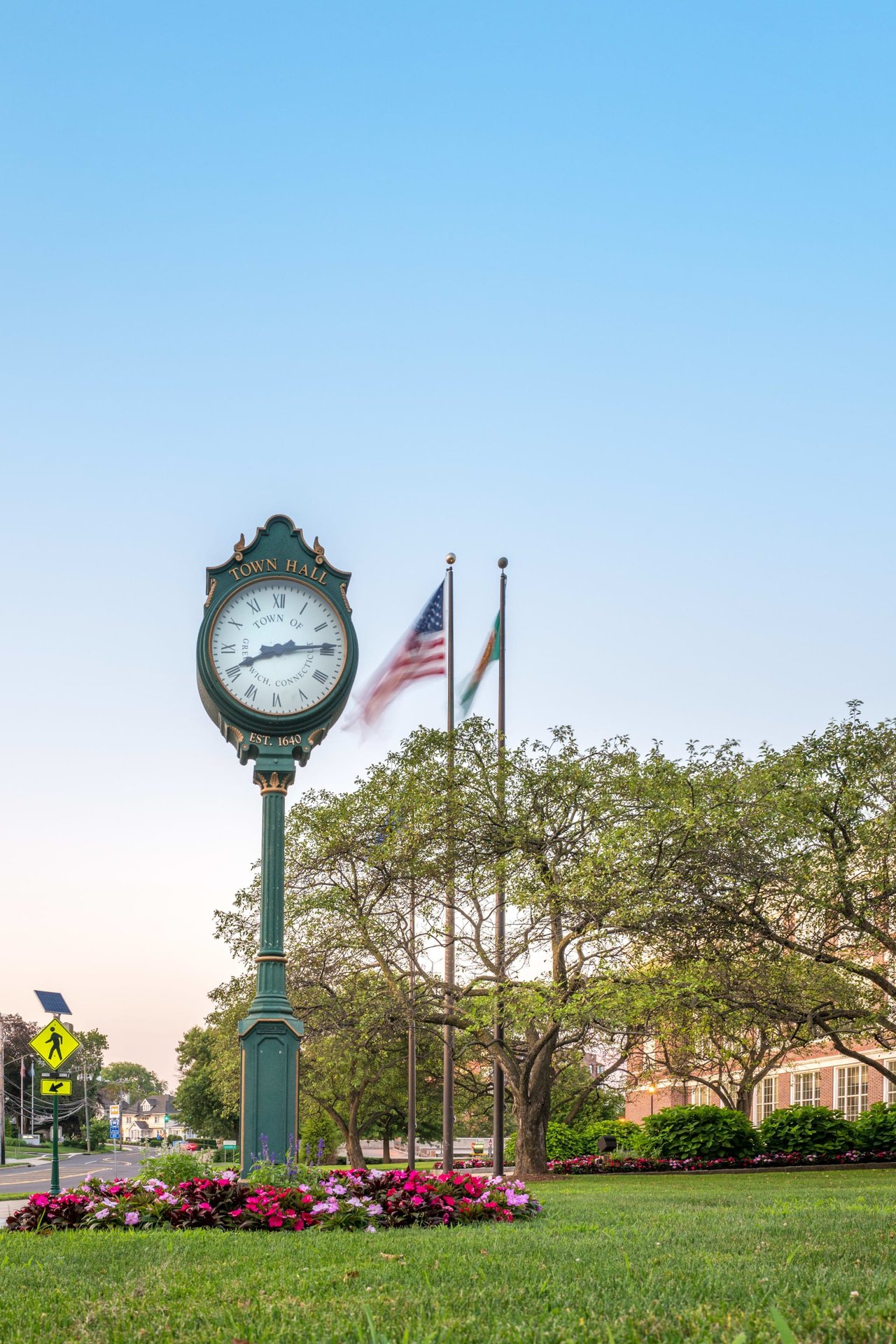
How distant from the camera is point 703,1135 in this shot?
97.8ft

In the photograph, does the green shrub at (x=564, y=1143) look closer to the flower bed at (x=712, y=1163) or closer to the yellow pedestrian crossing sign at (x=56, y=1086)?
the flower bed at (x=712, y=1163)

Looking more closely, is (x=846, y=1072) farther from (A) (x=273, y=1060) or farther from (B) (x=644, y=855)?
(A) (x=273, y=1060)

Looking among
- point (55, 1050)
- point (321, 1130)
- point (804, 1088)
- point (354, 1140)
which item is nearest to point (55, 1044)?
point (55, 1050)

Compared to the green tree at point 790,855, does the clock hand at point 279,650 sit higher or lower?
higher

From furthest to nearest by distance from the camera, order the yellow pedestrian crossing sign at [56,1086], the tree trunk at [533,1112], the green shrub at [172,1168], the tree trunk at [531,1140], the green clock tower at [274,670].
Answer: the tree trunk at [531,1140] < the tree trunk at [533,1112] < the yellow pedestrian crossing sign at [56,1086] < the green clock tower at [274,670] < the green shrub at [172,1168]

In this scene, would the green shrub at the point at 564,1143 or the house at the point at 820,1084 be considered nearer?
the green shrub at the point at 564,1143

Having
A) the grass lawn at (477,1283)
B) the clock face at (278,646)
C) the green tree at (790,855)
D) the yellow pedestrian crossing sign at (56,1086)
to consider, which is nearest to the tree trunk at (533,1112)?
the green tree at (790,855)

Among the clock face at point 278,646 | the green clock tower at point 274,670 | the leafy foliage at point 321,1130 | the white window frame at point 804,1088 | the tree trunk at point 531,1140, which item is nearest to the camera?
the green clock tower at point 274,670

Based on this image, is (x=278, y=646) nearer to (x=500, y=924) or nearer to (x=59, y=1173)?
(x=500, y=924)

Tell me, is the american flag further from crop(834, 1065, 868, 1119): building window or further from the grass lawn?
crop(834, 1065, 868, 1119): building window

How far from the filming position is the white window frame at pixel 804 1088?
2034 inches

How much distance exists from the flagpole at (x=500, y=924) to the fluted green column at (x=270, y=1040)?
906 cm

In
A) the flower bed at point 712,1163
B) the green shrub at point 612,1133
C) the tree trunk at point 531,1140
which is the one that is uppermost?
the tree trunk at point 531,1140

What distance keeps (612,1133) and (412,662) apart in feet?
83.5
